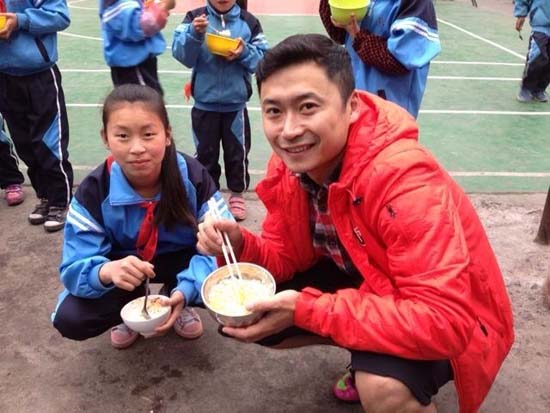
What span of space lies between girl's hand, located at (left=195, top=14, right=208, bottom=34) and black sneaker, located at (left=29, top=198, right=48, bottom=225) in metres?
1.44

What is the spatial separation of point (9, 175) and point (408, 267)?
10.1ft

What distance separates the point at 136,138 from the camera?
2.16 meters

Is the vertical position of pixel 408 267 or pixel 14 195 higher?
pixel 408 267

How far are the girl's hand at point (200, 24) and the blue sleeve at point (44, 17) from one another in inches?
28.8

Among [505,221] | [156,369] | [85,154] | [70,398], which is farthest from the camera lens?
[85,154]

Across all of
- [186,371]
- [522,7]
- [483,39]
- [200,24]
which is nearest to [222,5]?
[200,24]

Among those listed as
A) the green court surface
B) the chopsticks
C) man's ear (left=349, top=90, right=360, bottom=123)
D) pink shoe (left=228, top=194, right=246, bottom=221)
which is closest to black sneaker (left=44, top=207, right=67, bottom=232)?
the green court surface

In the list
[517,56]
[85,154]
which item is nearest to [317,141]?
[85,154]

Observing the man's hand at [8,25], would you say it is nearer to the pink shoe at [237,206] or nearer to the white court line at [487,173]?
the white court line at [487,173]

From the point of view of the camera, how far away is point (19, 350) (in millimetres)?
2428

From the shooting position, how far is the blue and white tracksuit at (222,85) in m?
3.46

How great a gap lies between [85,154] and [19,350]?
2.34 metres

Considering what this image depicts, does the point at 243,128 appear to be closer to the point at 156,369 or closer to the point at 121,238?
the point at 121,238

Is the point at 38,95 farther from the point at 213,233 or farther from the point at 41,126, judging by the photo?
the point at 213,233
